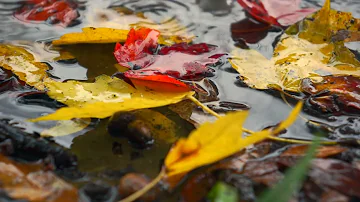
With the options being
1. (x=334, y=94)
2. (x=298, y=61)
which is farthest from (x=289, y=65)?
(x=334, y=94)

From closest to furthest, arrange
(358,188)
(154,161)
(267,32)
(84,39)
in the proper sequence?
(358,188)
(154,161)
(84,39)
(267,32)

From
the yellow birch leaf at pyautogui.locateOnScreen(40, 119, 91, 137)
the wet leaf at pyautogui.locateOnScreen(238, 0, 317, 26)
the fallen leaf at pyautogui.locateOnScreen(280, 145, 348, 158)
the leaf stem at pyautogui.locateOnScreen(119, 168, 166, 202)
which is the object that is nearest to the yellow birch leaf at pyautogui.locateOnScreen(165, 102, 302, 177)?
the leaf stem at pyautogui.locateOnScreen(119, 168, 166, 202)

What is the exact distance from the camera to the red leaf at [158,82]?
87 cm

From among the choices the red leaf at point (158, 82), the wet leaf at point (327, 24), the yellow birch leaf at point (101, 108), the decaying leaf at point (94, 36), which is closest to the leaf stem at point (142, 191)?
the yellow birch leaf at point (101, 108)

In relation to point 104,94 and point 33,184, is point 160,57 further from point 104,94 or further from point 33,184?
point 33,184

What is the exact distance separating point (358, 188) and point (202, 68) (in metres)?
0.46

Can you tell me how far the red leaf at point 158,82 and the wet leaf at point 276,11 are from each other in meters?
0.52

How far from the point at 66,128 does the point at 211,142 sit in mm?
329

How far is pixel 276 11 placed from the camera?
4.19 feet

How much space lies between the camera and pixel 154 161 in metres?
0.75

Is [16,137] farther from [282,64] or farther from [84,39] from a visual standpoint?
[282,64]

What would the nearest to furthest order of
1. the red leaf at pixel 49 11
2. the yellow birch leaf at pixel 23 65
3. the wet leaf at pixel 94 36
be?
the yellow birch leaf at pixel 23 65, the wet leaf at pixel 94 36, the red leaf at pixel 49 11

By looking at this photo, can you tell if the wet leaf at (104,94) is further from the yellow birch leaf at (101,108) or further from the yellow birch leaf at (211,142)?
the yellow birch leaf at (211,142)

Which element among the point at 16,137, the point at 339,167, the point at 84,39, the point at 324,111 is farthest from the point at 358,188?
the point at 84,39
